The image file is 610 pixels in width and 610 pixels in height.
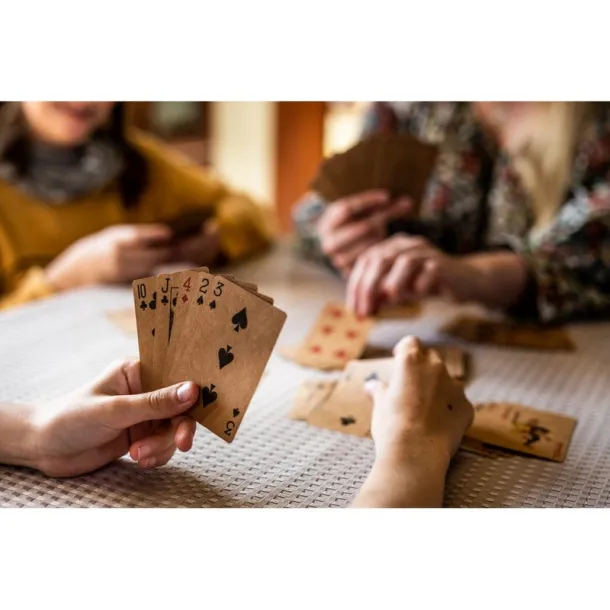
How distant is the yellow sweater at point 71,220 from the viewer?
4.46ft

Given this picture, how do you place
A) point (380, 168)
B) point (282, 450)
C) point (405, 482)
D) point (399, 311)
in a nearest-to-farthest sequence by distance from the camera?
point (405, 482)
point (282, 450)
point (380, 168)
point (399, 311)

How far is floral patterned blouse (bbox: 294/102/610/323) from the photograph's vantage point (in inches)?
48.4

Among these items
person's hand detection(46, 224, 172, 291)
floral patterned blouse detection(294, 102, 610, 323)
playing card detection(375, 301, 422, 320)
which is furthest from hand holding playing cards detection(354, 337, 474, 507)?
person's hand detection(46, 224, 172, 291)

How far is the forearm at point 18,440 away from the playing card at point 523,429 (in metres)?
0.44

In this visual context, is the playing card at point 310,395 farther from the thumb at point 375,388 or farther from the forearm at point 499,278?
the forearm at point 499,278

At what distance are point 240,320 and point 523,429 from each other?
0.36 metres

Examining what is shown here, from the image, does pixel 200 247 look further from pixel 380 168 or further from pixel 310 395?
pixel 310 395

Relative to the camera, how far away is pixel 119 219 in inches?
57.3

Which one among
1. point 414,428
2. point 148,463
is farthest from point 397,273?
point 148,463

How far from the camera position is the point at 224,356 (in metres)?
0.64

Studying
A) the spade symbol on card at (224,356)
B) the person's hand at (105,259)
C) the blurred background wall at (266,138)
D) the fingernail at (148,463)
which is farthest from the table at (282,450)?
the blurred background wall at (266,138)
